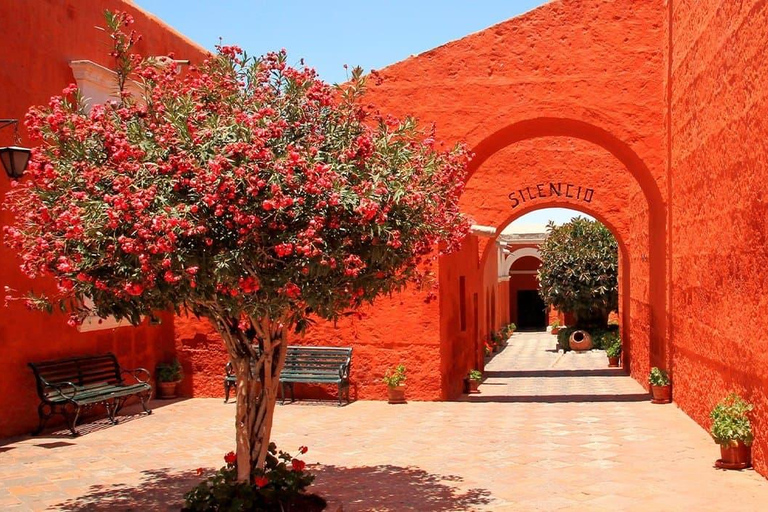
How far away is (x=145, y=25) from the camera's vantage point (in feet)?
37.7

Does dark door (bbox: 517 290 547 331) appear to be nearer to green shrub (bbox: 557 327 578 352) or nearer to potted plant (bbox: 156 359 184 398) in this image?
green shrub (bbox: 557 327 578 352)

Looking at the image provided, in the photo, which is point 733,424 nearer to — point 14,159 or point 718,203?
point 718,203

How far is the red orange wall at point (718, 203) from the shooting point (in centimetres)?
680

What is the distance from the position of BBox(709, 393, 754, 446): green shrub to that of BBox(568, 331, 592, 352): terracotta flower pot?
16.1m

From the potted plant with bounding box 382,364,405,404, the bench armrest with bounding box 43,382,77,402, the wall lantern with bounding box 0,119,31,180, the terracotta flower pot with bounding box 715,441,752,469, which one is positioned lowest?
the terracotta flower pot with bounding box 715,441,752,469

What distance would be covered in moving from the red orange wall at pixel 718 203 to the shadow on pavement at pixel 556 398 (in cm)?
126

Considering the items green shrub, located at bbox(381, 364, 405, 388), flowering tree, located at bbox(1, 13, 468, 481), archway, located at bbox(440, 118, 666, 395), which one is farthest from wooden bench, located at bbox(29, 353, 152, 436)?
archway, located at bbox(440, 118, 666, 395)

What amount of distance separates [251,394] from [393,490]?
5.13 ft

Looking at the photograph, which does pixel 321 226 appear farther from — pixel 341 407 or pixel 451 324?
pixel 451 324

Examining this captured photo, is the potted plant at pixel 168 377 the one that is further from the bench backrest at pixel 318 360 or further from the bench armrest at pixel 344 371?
A: the bench armrest at pixel 344 371

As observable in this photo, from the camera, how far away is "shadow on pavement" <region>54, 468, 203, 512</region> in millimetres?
6141

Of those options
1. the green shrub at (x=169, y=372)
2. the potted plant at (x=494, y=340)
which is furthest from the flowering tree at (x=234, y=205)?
the potted plant at (x=494, y=340)

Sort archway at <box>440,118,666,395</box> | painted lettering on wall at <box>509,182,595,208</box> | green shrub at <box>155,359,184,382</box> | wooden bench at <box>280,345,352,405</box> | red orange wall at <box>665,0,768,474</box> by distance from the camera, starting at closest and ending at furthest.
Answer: red orange wall at <box>665,0,768,474</box>, wooden bench at <box>280,345,352,405</box>, green shrub at <box>155,359,184,382</box>, archway at <box>440,118,666,395</box>, painted lettering on wall at <box>509,182,595,208</box>

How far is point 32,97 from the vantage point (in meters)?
9.08
